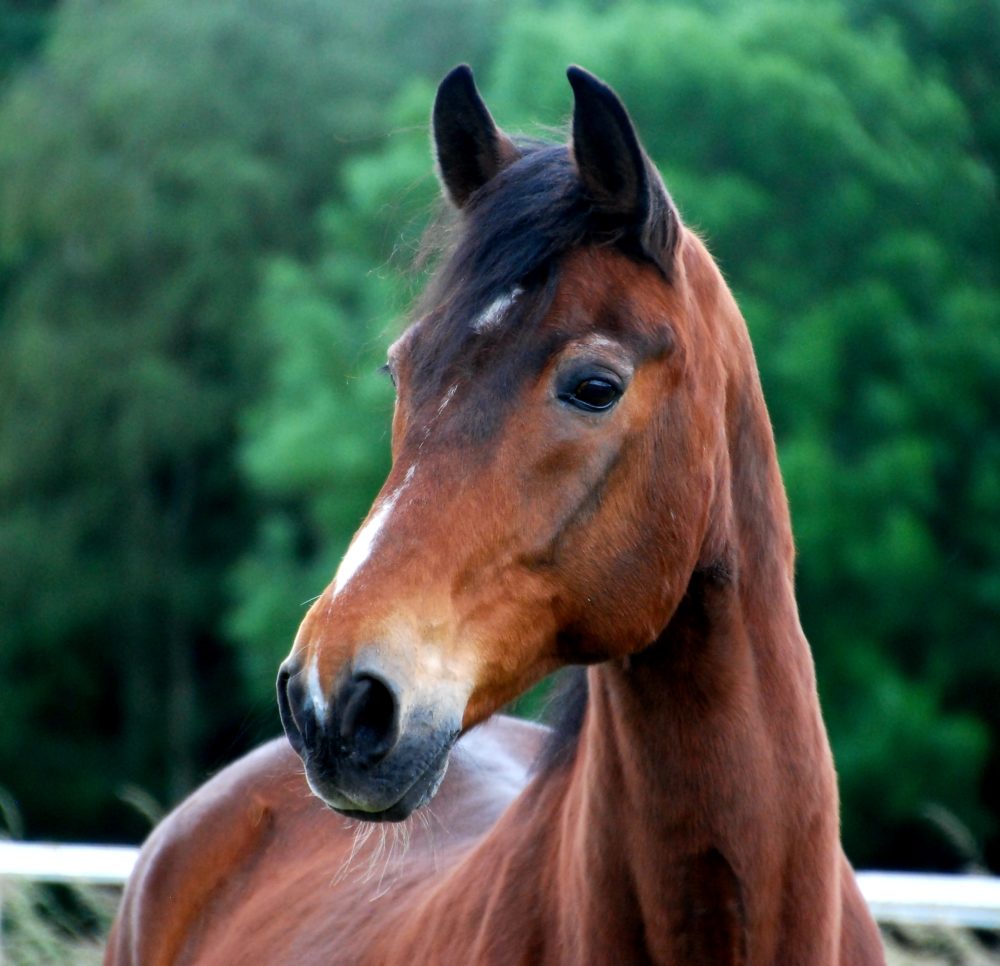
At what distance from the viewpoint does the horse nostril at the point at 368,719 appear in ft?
6.07

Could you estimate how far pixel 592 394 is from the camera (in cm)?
211

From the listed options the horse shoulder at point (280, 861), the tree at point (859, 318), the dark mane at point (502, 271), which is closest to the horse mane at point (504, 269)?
the dark mane at point (502, 271)

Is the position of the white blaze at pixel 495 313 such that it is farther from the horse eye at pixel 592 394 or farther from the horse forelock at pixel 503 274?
the horse eye at pixel 592 394

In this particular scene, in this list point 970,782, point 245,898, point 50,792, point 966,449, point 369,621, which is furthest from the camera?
point 50,792

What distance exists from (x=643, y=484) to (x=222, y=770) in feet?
7.32

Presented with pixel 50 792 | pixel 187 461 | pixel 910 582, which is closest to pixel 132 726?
pixel 50 792

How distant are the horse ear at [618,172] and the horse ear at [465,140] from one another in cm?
29

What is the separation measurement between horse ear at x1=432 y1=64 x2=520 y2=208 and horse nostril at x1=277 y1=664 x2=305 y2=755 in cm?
97

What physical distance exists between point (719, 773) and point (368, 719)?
0.66 meters

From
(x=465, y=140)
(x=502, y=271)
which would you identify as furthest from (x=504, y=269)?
(x=465, y=140)

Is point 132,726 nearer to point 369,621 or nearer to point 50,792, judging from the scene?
point 50,792

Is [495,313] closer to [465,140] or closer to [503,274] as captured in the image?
[503,274]

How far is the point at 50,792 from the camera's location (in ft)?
73.9

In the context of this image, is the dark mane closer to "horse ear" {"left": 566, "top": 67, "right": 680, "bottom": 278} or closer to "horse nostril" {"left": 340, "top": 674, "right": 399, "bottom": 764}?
"horse ear" {"left": 566, "top": 67, "right": 680, "bottom": 278}
